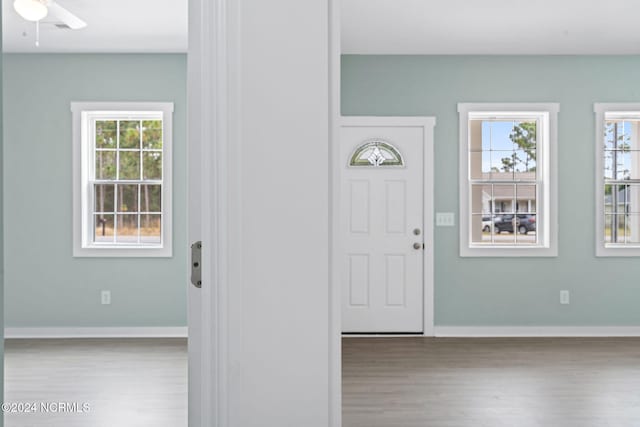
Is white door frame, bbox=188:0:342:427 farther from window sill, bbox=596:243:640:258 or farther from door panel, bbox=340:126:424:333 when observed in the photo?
window sill, bbox=596:243:640:258

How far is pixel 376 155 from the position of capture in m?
5.18

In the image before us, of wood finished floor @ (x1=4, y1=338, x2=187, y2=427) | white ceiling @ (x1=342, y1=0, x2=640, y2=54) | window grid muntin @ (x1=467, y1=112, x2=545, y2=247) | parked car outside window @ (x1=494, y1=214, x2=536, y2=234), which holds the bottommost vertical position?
wood finished floor @ (x1=4, y1=338, x2=187, y2=427)

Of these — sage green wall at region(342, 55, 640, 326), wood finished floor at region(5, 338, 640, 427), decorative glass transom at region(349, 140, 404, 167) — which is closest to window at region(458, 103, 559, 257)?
sage green wall at region(342, 55, 640, 326)

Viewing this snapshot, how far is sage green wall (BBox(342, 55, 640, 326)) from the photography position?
5.13 metres

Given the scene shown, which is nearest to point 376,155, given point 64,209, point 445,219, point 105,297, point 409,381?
point 445,219

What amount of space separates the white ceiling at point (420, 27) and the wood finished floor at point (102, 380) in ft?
8.36

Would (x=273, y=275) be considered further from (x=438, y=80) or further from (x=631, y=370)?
(x=438, y=80)

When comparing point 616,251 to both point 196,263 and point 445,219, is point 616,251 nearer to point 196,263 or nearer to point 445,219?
point 445,219

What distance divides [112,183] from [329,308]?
4.60 m

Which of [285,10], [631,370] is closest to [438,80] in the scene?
[631,370]

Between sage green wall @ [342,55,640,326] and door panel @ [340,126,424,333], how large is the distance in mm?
203

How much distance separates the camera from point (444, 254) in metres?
5.14

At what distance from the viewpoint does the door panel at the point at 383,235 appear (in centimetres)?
513

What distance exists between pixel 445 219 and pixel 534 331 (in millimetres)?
1359
